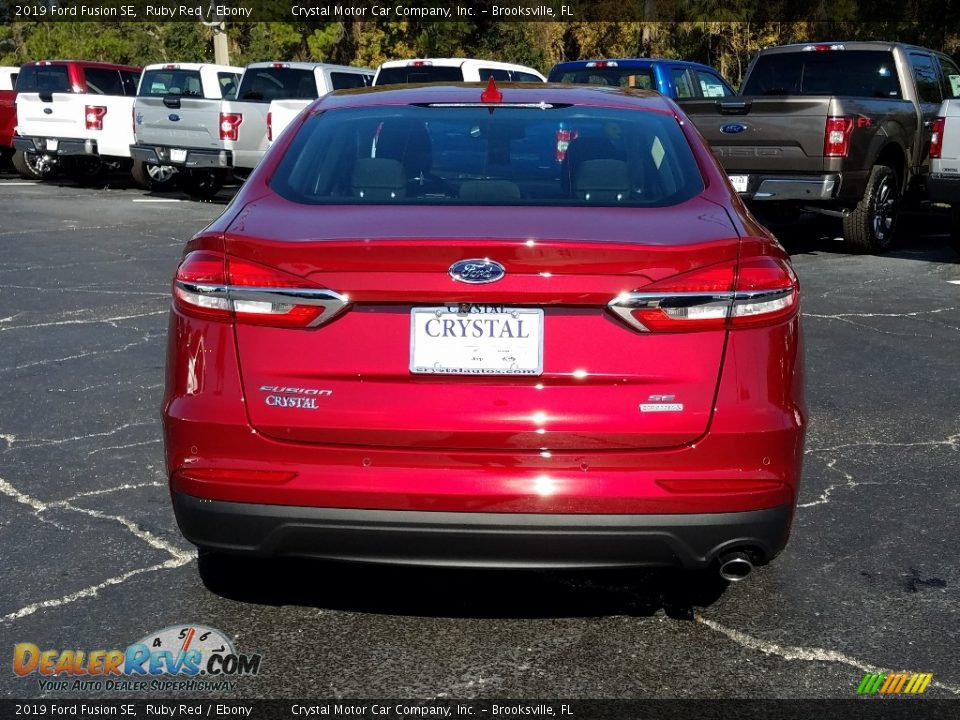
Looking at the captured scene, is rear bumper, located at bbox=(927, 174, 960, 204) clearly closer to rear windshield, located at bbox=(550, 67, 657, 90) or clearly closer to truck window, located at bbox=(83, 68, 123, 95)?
rear windshield, located at bbox=(550, 67, 657, 90)

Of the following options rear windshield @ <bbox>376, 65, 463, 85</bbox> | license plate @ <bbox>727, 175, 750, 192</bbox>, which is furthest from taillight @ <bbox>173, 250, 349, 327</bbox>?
rear windshield @ <bbox>376, 65, 463, 85</bbox>

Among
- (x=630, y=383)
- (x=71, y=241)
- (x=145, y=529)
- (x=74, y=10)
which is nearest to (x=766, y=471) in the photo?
(x=630, y=383)

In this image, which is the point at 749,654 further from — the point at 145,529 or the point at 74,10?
the point at 74,10

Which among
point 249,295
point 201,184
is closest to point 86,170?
point 201,184

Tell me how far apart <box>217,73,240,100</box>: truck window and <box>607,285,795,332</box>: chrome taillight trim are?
17.3 m

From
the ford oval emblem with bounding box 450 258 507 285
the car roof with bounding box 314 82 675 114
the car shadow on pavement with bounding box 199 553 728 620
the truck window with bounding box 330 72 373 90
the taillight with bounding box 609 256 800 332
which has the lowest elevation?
the car shadow on pavement with bounding box 199 553 728 620

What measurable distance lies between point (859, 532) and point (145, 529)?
2636mm

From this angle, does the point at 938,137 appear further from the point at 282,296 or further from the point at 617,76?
the point at 282,296

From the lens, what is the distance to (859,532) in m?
4.61

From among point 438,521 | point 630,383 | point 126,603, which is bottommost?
point 126,603

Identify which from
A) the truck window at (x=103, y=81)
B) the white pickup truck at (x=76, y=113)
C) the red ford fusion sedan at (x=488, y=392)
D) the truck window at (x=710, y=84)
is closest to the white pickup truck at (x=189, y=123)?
the white pickup truck at (x=76, y=113)

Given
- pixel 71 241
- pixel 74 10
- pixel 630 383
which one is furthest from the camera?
pixel 74 10

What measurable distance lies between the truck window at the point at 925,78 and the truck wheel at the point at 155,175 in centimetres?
1206

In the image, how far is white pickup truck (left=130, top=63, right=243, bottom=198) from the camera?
1773 centimetres
